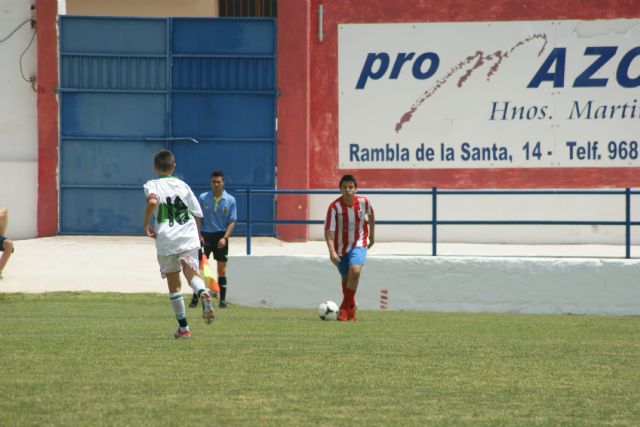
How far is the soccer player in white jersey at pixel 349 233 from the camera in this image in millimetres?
15508

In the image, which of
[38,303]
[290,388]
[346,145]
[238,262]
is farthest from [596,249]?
[290,388]

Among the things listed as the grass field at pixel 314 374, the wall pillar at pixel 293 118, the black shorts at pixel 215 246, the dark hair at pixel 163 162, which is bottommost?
the grass field at pixel 314 374

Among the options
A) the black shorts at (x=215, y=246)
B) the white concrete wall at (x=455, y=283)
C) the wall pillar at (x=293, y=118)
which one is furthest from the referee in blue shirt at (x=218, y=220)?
the wall pillar at (x=293, y=118)

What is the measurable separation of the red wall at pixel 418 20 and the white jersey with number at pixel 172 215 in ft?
38.3

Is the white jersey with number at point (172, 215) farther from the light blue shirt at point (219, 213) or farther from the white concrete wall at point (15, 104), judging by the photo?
the white concrete wall at point (15, 104)

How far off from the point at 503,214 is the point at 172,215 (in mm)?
12346

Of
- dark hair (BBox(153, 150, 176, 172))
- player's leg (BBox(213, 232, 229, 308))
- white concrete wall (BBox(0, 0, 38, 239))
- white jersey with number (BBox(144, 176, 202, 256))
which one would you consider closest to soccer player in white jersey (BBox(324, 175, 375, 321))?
player's leg (BBox(213, 232, 229, 308))

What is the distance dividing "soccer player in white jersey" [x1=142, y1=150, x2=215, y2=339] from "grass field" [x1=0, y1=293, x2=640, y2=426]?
1.25 ft

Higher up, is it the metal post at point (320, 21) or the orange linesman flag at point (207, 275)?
the metal post at point (320, 21)

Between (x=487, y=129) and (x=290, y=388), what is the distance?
15.8m

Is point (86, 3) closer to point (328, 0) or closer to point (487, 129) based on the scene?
point (328, 0)

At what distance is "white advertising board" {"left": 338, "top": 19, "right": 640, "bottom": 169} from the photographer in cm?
2311

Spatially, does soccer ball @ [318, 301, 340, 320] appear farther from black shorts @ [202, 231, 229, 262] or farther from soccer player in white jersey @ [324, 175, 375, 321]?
black shorts @ [202, 231, 229, 262]

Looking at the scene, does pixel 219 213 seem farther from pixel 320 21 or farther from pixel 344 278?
pixel 320 21
